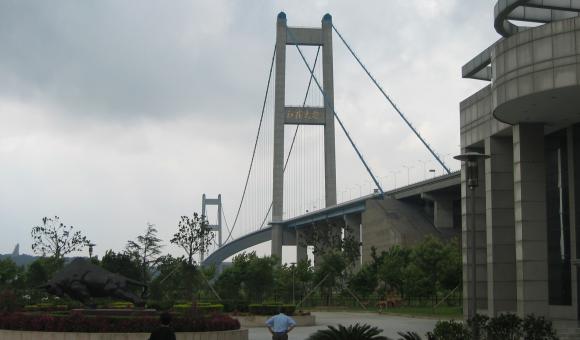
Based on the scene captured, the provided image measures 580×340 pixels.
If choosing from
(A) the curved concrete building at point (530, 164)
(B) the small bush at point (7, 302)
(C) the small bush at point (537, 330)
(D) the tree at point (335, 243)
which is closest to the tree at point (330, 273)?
(D) the tree at point (335, 243)

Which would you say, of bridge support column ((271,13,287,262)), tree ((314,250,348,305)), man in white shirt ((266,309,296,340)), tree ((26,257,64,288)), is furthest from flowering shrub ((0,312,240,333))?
bridge support column ((271,13,287,262))

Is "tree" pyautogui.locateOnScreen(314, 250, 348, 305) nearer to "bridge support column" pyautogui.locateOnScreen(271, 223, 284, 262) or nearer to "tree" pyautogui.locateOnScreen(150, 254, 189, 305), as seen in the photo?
"tree" pyautogui.locateOnScreen(150, 254, 189, 305)

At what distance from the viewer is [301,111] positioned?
92.2 m

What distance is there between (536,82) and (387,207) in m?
56.2

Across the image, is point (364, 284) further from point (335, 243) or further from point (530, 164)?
point (530, 164)

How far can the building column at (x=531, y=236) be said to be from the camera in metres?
27.4

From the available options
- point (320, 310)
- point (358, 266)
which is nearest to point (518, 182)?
point (320, 310)

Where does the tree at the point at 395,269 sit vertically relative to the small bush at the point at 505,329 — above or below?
above

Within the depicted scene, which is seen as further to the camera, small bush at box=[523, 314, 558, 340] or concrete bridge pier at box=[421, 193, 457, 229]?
concrete bridge pier at box=[421, 193, 457, 229]

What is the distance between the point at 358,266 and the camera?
3393 inches

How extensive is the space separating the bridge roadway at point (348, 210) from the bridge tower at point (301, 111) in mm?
2153

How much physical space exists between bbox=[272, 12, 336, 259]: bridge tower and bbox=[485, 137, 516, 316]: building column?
186 ft

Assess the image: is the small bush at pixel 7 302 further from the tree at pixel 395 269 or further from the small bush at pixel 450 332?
the tree at pixel 395 269

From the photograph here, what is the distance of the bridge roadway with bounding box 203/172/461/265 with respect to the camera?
2889 inches
